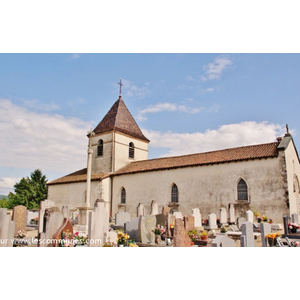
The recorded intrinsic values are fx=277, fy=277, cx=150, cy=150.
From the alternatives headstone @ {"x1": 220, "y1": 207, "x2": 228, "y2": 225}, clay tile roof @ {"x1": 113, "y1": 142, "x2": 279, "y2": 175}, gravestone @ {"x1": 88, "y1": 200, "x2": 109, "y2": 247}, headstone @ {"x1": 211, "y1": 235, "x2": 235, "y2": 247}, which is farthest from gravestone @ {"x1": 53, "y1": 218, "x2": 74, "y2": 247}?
clay tile roof @ {"x1": 113, "y1": 142, "x2": 279, "y2": 175}

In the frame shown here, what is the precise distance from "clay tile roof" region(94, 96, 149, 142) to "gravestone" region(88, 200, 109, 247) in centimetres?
1885

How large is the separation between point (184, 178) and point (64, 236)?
1348 cm

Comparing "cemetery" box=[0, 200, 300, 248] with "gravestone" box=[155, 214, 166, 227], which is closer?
"cemetery" box=[0, 200, 300, 248]

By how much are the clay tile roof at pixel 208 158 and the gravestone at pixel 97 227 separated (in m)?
12.2

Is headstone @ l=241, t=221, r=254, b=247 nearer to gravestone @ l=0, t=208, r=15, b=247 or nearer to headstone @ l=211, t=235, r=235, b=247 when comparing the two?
headstone @ l=211, t=235, r=235, b=247

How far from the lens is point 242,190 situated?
1822 centimetres

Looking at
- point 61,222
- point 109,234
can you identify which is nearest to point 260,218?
point 109,234

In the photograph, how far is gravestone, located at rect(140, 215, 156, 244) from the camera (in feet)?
33.0

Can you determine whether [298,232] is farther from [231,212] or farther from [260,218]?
[231,212]

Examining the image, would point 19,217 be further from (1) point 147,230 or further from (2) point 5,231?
(1) point 147,230

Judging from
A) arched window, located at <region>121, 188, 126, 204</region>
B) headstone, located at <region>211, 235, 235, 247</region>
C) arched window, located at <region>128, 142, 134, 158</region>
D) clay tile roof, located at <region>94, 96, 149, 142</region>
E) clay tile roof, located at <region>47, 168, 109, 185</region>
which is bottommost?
headstone, located at <region>211, 235, 235, 247</region>

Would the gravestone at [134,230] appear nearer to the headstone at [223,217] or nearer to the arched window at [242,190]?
the headstone at [223,217]

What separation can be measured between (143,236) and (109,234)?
6.54 feet

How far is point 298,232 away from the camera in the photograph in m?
12.5
